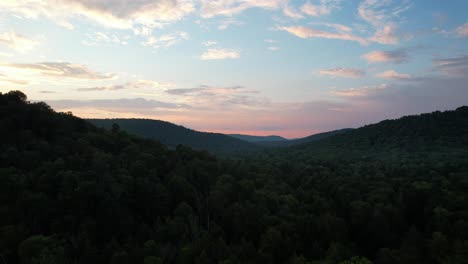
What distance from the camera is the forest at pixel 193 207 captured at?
1769 inches

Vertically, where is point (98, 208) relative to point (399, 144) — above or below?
below

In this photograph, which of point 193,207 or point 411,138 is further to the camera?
point 411,138

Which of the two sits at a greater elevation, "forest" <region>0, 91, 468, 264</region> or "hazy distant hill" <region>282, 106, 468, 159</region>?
"hazy distant hill" <region>282, 106, 468, 159</region>

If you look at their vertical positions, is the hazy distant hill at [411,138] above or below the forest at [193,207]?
above

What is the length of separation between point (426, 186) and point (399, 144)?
308 feet

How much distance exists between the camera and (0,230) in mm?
43062

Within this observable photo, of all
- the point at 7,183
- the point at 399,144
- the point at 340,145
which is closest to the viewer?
the point at 7,183

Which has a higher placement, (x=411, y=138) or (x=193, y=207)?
(x=411, y=138)

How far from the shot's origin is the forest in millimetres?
44938

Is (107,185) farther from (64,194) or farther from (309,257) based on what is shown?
(309,257)

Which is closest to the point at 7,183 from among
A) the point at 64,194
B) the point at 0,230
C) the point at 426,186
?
the point at 64,194

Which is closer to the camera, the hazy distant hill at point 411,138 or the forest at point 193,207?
the forest at point 193,207

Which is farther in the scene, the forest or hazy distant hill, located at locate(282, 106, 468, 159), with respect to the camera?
hazy distant hill, located at locate(282, 106, 468, 159)

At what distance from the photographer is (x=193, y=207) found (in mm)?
73438
